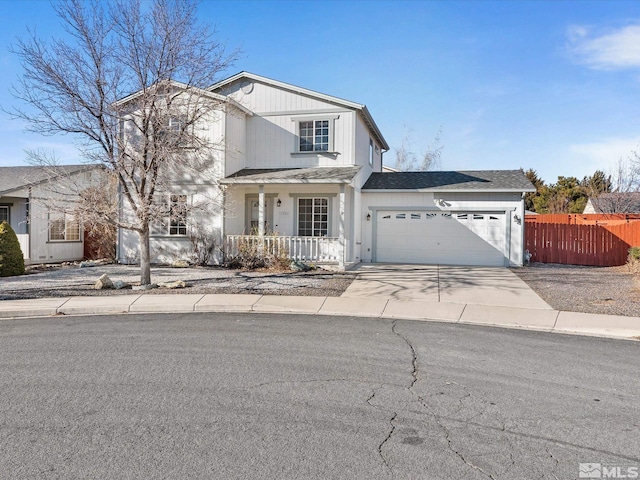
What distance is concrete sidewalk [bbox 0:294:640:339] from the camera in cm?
863

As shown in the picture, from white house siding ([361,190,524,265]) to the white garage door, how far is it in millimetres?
233

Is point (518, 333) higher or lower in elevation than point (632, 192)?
lower

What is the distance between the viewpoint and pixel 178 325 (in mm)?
8305

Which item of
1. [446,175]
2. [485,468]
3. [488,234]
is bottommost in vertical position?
[485,468]

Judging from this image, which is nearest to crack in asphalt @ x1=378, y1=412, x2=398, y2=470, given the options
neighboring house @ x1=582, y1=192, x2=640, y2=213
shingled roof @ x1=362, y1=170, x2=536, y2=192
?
shingled roof @ x1=362, y1=170, x2=536, y2=192

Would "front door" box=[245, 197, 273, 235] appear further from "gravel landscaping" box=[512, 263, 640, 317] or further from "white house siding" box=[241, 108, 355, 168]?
"gravel landscaping" box=[512, 263, 640, 317]

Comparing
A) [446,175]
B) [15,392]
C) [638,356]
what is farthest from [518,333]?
[446,175]

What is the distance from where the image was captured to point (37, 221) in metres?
18.5

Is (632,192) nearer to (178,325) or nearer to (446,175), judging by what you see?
(446,175)

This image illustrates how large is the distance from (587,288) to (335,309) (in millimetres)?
7326

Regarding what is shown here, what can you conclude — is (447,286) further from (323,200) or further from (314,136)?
(314,136)

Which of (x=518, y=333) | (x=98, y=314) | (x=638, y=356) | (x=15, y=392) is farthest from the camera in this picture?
(x=98, y=314)

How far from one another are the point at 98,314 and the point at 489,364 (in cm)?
776

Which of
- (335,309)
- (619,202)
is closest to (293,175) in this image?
(335,309)
